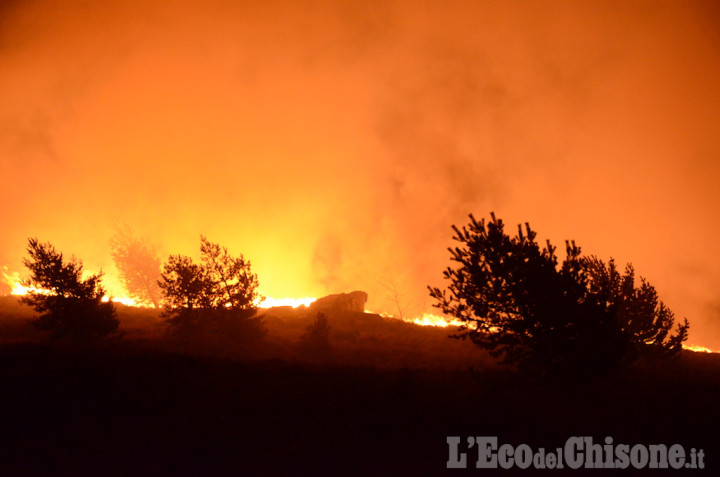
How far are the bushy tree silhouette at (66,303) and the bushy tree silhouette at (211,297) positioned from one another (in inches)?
147

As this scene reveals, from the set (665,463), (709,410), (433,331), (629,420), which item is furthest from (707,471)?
(433,331)

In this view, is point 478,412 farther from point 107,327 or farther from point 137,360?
point 107,327

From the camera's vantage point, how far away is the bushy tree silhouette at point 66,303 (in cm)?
1956

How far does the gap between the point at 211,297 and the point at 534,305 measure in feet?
70.2

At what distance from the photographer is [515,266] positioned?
35.8ft

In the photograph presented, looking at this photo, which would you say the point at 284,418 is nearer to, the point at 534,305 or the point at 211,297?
the point at 534,305

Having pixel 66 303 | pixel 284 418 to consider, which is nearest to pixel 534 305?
pixel 284 418

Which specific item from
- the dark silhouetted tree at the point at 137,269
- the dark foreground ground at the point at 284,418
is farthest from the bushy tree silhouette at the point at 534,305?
the dark silhouetted tree at the point at 137,269

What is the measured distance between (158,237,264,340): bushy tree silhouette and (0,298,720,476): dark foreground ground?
10726 mm

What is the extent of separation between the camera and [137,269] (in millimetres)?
51844

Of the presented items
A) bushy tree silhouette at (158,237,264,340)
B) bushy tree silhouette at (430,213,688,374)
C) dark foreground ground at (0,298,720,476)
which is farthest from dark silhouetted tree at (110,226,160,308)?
bushy tree silhouette at (430,213,688,374)

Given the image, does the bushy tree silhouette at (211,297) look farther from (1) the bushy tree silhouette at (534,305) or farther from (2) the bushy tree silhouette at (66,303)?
(1) the bushy tree silhouette at (534,305)

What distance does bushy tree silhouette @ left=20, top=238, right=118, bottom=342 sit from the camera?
1956 centimetres

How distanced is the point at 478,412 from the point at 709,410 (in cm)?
716
